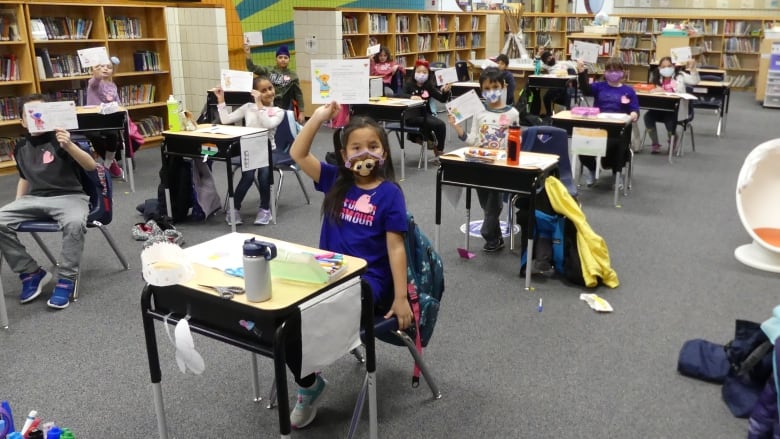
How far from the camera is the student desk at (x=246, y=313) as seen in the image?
1.85 m

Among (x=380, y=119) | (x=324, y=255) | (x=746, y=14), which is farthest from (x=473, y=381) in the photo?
(x=746, y=14)

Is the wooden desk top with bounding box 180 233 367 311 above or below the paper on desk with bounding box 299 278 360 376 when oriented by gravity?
above

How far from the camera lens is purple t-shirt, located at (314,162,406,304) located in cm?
249

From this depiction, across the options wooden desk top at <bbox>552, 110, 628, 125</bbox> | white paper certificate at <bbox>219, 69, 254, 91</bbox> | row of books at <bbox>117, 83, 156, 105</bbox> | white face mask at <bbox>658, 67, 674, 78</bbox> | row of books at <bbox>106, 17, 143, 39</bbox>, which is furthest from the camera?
white face mask at <bbox>658, 67, 674, 78</bbox>

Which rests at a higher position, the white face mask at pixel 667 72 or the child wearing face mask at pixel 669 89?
the white face mask at pixel 667 72

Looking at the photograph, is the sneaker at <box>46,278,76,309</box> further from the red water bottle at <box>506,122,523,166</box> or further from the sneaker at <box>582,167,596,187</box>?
the sneaker at <box>582,167,596,187</box>

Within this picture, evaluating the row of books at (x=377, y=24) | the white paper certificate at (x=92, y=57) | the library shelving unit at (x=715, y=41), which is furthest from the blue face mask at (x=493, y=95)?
the library shelving unit at (x=715, y=41)

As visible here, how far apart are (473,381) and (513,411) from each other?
279 millimetres

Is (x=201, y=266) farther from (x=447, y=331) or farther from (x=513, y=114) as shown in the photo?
(x=513, y=114)

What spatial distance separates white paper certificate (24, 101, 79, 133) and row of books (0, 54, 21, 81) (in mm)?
4038

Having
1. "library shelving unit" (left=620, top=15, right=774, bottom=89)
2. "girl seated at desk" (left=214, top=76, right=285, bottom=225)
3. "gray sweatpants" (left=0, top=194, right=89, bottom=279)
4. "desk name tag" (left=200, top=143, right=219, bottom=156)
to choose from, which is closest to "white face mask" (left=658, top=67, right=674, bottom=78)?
"library shelving unit" (left=620, top=15, right=774, bottom=89)

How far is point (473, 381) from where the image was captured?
118 inches

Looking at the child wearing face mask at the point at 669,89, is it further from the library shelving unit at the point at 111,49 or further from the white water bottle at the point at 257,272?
the white water bottle at the point at 257,272

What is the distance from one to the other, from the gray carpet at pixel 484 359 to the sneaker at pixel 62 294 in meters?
0.06
